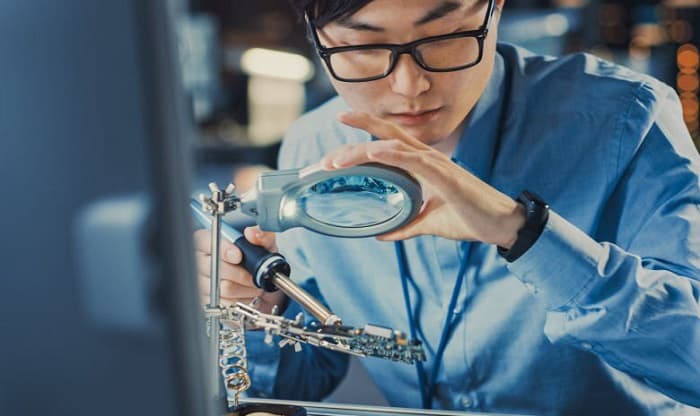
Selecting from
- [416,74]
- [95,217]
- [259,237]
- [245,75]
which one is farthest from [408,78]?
[245,75]

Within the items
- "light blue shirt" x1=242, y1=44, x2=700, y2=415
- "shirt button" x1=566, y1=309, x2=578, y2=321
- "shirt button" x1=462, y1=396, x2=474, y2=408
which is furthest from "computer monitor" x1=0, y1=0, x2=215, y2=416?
"shirt button" x1=462, y1=396, x2=474, y2=408

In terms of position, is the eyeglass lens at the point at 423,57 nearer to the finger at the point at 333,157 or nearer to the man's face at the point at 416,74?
the man's face at the point at 416,74

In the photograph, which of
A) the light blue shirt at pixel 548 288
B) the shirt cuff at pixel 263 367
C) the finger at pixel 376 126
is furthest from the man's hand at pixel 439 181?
the shirt cuff at pixel 263 367

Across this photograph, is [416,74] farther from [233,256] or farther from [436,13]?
[233,256]

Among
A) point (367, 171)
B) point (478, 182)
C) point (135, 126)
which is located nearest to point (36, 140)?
point (135, 126)

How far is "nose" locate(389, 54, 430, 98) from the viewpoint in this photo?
3.01 ft

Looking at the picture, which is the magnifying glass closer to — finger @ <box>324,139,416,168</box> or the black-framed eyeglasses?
finger @ <box>324,139,416,168</box>

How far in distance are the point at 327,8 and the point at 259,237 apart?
0.27 meters

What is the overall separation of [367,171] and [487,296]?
348 millimetres

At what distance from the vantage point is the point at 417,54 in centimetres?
91

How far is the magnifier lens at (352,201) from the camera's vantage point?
78cm

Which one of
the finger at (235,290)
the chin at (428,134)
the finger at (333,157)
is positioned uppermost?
the finger at (333,157)

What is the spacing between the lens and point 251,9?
633 cm

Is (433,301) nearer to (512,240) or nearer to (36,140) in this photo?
(512,240)
